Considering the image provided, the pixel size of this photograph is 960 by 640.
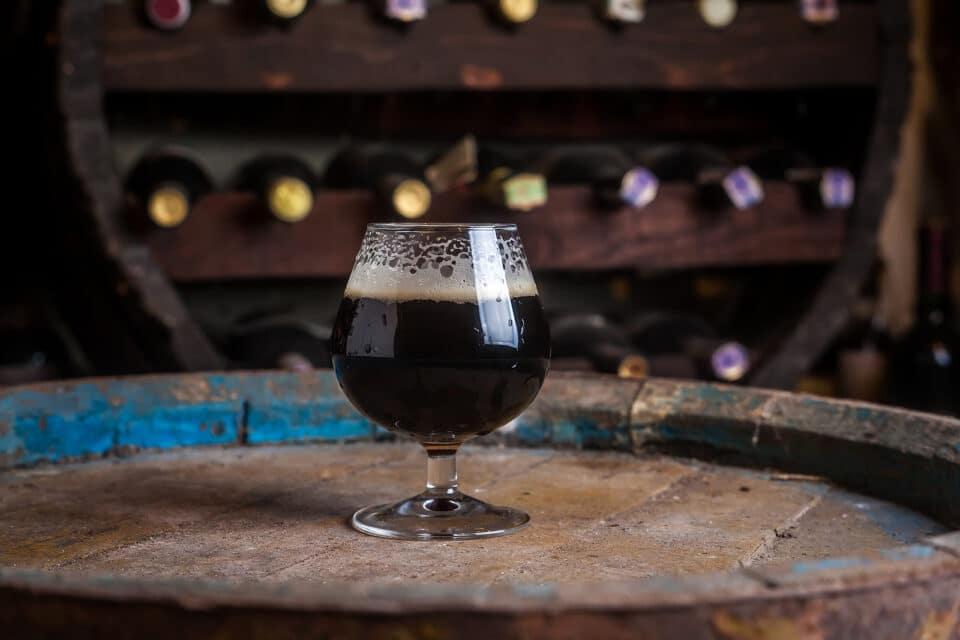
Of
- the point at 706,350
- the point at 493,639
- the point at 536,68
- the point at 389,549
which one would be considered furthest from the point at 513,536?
the point at 706,350

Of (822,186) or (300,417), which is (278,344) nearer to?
(822,186)

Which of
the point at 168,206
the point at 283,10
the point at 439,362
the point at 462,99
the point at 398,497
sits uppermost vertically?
the point at 283,10

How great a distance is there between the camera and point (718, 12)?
9.55ft

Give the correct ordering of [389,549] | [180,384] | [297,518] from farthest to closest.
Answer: [180,384] < [297,518] < [389,549]

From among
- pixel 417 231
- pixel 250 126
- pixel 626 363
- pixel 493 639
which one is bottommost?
pixel 626 363

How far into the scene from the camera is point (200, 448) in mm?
1362

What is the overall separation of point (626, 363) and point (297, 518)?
199 cm

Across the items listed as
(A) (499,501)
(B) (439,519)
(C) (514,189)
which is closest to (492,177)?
(C) (514,189)

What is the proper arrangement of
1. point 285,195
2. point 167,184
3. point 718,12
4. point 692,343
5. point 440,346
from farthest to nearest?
1. point 692,343
2. point 718,12
3. point 285,195
4. point 167,184
5. point 440,346

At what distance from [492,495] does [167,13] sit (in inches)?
67.1

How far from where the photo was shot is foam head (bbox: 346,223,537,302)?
0.97 m

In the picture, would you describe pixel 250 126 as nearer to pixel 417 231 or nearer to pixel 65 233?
pixel 65 233

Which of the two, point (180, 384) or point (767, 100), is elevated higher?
point (767, 100)

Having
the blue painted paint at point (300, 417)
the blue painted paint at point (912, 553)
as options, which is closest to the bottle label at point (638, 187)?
the blue painted paint at point (300, 417)
